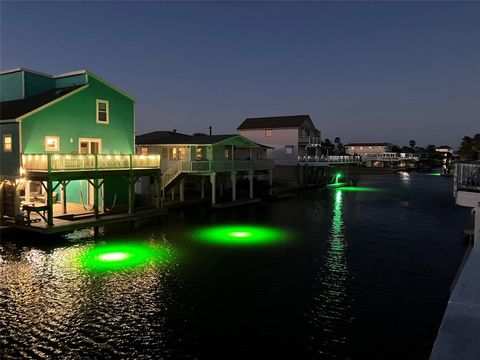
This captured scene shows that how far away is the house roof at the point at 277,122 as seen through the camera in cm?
6681

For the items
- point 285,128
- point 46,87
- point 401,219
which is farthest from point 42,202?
point 285,128

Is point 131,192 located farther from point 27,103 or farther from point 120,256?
point 27,103

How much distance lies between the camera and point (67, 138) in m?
29.0

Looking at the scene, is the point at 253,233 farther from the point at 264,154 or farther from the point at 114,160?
the point at 264,154

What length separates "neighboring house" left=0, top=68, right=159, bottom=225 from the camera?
25.9m

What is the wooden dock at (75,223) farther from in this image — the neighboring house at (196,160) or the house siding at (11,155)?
the neighboring house at (196,160)

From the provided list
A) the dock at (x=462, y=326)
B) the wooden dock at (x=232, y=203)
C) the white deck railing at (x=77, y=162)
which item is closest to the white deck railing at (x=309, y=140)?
the wooden dock at (x=232, y=203)

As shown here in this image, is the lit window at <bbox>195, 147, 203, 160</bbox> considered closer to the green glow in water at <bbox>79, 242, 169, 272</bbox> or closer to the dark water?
the dark water

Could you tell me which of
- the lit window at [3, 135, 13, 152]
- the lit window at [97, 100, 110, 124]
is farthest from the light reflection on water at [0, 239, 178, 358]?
the lit window at [97, 100, 110, 124]

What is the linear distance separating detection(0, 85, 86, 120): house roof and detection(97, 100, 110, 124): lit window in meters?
2.18

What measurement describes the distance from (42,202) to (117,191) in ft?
19.5

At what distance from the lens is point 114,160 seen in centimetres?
2880

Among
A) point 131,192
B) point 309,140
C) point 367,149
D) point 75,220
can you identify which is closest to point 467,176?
point 131,192

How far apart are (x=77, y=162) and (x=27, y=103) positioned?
26.4 ft
